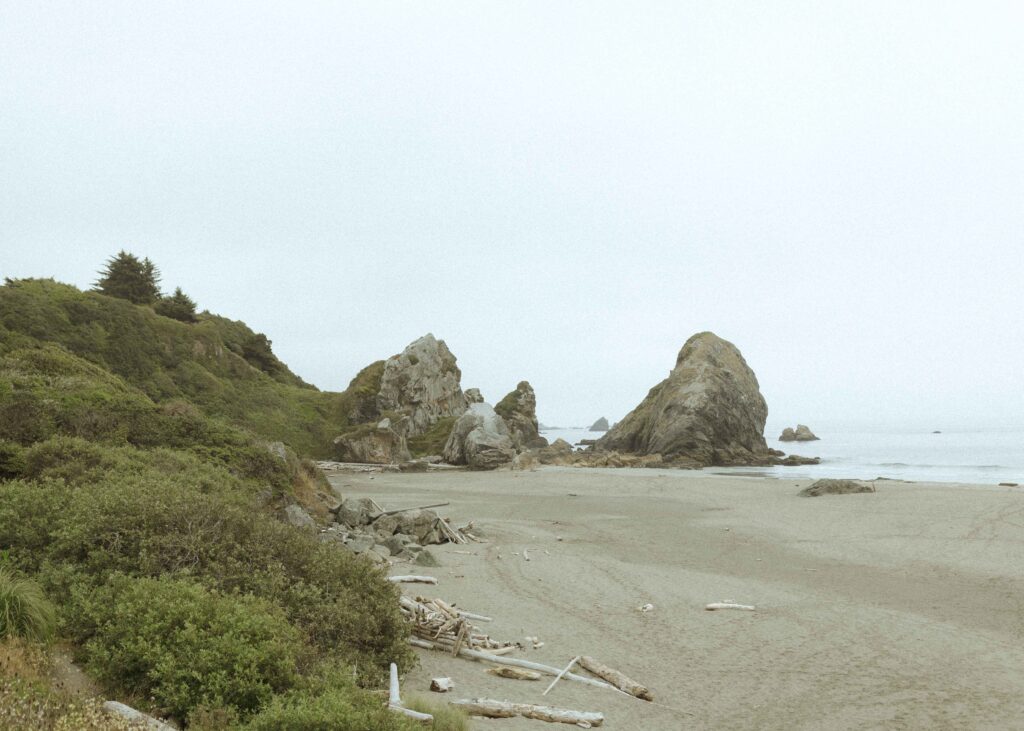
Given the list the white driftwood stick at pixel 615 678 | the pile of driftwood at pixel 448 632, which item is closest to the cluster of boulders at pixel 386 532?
the pile of driftwood at pixel 448 632

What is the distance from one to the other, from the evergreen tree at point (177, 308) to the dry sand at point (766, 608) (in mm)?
32397

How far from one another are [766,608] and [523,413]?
2053 inches

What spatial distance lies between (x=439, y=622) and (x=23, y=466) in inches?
265

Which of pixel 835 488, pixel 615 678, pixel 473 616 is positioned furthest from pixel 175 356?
pixel 615 678

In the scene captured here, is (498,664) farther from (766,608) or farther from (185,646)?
(766,608)

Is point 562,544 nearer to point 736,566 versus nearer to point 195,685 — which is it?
point 736,566

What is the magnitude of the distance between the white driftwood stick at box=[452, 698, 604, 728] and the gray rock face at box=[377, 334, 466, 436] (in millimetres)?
43885

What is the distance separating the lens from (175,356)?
1471 inches

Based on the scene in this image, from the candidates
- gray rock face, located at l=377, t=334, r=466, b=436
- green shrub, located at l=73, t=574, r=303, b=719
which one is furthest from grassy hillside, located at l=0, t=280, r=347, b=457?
green shrub, located at l=73, t=574, r=303, b=719

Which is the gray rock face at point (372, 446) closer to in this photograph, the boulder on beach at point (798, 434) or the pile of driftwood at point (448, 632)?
the pile of driftwood at point (448, 632)

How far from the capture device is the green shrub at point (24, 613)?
17.6ft

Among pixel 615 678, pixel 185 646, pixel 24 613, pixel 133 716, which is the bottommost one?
pixel 615 678

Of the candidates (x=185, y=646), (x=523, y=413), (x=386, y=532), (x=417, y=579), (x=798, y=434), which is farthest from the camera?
(x=798, y=434)

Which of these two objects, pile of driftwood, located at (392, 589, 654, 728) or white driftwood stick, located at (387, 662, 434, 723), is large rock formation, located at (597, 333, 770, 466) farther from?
white driftwood stick, located at (387, 662, 434, 723)
